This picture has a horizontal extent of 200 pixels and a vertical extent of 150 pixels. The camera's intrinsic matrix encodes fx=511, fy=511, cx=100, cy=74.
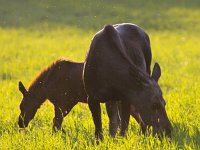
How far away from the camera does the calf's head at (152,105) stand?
602cm

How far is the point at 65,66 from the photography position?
912 cm

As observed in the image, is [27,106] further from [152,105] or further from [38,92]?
[152,105]

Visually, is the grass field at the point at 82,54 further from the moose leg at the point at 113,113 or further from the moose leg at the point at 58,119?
the moose leg at the point at 113,113

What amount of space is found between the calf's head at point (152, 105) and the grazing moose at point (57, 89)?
8.63 feet

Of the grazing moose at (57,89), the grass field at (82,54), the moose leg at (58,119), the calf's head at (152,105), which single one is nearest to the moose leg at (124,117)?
the grass field at (82,54)

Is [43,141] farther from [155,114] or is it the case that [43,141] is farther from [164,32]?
[164,32]

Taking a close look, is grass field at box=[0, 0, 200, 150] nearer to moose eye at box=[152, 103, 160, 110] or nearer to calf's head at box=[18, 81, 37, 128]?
calf's head at box=[18, 81, 37, 128]

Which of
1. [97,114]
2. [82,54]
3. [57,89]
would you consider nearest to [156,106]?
[97,114]

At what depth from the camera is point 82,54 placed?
19.7 metres

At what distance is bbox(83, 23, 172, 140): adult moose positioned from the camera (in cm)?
606

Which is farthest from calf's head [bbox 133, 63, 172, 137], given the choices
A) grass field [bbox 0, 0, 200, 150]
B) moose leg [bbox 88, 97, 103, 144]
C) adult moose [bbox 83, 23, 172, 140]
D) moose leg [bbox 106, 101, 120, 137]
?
moose leg [bbox 106, 101, 120, 137]

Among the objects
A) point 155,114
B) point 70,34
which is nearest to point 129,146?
point 155,114


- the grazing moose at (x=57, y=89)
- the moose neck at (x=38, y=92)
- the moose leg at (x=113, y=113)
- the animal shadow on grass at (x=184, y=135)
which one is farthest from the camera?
the moose neck at (x=38, y=92)

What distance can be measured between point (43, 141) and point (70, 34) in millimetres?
21662
